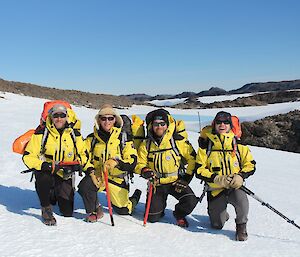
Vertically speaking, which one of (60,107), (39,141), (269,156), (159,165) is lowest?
(269,156)

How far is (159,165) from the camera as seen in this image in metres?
4.23

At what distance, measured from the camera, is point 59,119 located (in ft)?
12.9

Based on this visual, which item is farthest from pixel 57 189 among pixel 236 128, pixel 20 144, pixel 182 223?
pixel 236 128

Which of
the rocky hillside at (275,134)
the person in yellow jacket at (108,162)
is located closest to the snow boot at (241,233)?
the person in yellow jacket at (108,162)

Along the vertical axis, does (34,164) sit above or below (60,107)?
below

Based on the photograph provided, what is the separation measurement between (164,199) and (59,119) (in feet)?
5.36

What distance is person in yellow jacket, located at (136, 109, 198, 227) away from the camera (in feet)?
13.7

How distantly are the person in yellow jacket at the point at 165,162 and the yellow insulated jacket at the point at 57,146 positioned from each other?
2.43 ft

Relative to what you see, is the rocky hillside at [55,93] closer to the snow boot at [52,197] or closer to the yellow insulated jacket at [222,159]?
the snow boot at [52,197]

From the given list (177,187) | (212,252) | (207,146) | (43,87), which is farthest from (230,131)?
(43,87)

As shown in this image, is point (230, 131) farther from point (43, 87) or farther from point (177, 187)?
point (43, 87)

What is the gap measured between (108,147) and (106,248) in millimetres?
1228

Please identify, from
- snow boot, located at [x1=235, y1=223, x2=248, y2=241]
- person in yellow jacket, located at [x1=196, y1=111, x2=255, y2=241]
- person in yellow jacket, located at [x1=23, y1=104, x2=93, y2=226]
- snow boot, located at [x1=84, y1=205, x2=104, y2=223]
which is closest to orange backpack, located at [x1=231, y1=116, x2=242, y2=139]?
person in yellow jacket, located at [x1=196, y1=111, x2=255, y2=241]

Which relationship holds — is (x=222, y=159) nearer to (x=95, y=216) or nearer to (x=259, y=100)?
(x=95, y=216)
